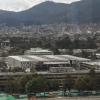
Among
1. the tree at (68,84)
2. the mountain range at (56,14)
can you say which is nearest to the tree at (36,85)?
the tree at (68,84)

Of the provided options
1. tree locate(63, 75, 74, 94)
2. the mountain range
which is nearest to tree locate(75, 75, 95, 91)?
tree locate(63, 75, 74, 94)

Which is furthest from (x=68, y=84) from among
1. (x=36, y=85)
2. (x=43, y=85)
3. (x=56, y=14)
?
(x=56, y=14)

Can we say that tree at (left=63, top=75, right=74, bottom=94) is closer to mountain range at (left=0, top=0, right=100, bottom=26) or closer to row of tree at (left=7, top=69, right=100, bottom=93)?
row of tree at (left=7, top=69, right=100, bottom=93)

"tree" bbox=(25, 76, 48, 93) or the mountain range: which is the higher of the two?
the mountain range

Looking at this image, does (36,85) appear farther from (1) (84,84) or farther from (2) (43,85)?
(1) (84,84)

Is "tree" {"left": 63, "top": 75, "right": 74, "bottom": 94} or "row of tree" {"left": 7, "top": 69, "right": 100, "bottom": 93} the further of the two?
"tree" {"left": 63, "top": 75, "right": 74, "bottom": 94}

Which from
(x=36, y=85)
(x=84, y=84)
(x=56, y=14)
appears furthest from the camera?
(x=56, y=14)

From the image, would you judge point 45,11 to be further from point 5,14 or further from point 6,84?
point 6,84

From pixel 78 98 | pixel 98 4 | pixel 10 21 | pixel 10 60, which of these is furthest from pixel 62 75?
pixel 10 21
